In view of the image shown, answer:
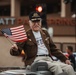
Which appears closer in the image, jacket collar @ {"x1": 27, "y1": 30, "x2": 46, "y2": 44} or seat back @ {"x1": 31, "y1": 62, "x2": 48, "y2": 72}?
seat back @ {"x1": 31, "y1": 62, "x2": 48, "y2": 72}

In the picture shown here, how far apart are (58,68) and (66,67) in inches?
4.6

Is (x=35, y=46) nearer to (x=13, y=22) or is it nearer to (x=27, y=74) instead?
(x=27, y=74)

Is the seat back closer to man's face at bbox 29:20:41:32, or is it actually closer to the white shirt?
the white shirt

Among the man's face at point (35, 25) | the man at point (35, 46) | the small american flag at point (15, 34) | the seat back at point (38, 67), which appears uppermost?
the man's face at point (35, 25)

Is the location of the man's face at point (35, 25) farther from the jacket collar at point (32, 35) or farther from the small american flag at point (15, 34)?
the small american flag at point (15, 34)

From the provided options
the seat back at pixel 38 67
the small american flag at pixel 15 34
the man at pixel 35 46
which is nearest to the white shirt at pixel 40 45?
the man at pixel 35 46

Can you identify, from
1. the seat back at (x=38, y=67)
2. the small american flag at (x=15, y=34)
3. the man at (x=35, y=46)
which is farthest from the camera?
the man at (x=35, y=46)

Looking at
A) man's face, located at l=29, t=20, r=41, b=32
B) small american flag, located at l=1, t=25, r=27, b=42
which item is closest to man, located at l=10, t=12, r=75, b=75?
man's face, located at l=29, t=20, r=41, b=32

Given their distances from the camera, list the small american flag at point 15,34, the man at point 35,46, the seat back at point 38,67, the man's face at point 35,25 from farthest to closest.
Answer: the man's face at point 35,25, the man at point 35,46, the small american flag at point 15,34, the seat back at point 38,67

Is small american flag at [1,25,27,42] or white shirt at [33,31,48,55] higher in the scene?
small american flag at [1,25,27,42]

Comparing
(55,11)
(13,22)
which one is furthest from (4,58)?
(55,11)

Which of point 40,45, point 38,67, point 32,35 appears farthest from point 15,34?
point 38,67

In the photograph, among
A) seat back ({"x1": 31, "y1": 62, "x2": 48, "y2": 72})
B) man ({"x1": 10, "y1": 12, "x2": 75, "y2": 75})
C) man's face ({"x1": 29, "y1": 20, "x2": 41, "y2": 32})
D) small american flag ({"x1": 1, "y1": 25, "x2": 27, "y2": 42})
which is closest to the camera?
seat back ({"x1": 31, "y1": 62, "x2": 48, "y2": 72})

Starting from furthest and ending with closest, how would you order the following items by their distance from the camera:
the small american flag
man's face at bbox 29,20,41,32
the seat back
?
man's face at bbox 29,20,41,32, the small american flag, the seat back
